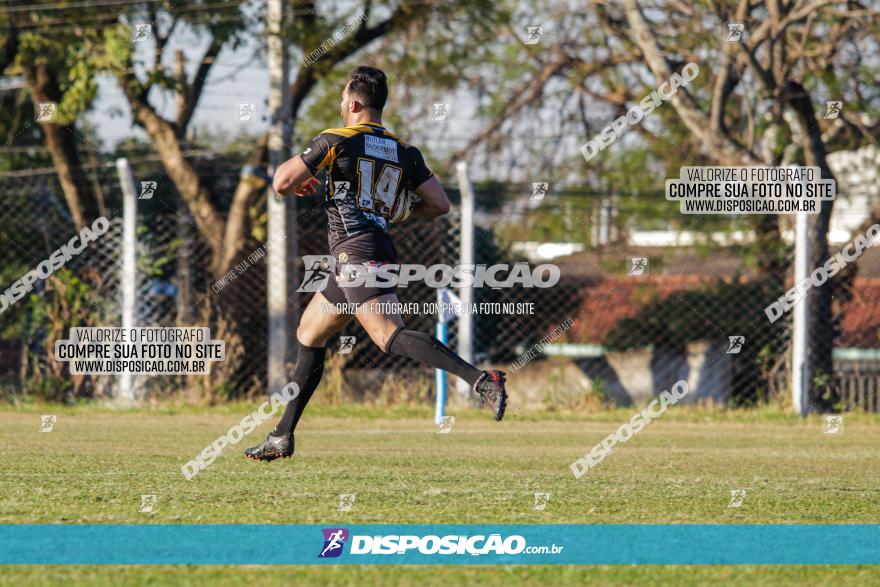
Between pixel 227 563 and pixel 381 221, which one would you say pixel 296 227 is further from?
pixel 227 563

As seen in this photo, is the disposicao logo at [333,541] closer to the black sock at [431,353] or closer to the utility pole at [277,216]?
the black sock at [431,353]

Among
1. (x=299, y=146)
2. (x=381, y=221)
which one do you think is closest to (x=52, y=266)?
(x=299, y=146)

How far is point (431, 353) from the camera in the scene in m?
6.01

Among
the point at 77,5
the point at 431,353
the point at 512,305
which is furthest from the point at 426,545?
the point at 77,5

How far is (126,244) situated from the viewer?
12.8m

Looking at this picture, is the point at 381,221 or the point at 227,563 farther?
the point at 381,221

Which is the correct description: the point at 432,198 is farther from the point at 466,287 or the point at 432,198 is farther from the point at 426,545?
the point at 466,287

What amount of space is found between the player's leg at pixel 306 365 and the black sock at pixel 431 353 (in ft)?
1.42

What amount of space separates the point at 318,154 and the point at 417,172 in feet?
2.12

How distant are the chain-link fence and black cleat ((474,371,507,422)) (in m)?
7.06

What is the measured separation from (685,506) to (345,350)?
26.1 feet

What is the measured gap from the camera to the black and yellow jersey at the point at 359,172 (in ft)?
19.9

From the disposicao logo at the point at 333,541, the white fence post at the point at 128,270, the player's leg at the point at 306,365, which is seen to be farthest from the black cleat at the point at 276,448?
the white fence post at the point at 128,270

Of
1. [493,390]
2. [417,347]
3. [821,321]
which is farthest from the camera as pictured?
[821,321]
